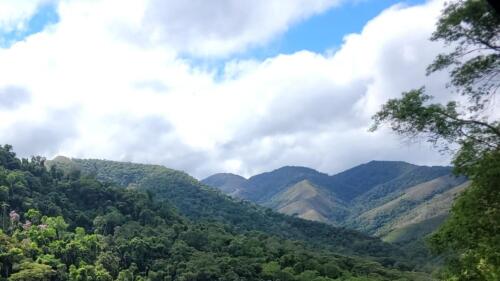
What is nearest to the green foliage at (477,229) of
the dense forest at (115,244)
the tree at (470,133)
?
the tree at (470,133)

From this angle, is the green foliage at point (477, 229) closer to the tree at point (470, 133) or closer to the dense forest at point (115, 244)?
the tree at point (470, 133)

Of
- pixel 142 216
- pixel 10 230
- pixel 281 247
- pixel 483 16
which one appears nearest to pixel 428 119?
pixel 483 16

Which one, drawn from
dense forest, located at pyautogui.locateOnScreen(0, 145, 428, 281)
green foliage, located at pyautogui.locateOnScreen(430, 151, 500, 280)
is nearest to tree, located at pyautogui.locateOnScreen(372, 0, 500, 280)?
green foliage, located at pyautogui.locateOnScreen(430, 151, 500, 280)

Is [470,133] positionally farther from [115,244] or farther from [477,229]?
[115,244]

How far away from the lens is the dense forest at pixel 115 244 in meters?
121

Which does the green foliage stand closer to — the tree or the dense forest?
the tree

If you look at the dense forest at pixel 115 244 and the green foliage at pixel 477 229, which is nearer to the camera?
the green foliage at pixel 477 229

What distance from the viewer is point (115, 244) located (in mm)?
143875

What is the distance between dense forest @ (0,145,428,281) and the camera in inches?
4761

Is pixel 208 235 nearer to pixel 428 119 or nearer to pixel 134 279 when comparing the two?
pixel 134 279

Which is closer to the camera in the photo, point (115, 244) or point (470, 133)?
point (470, 133)

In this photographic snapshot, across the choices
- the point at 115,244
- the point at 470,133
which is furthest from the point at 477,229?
the point at 115,244

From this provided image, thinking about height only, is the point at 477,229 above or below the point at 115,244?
below

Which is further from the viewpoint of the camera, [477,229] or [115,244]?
[115,244]
